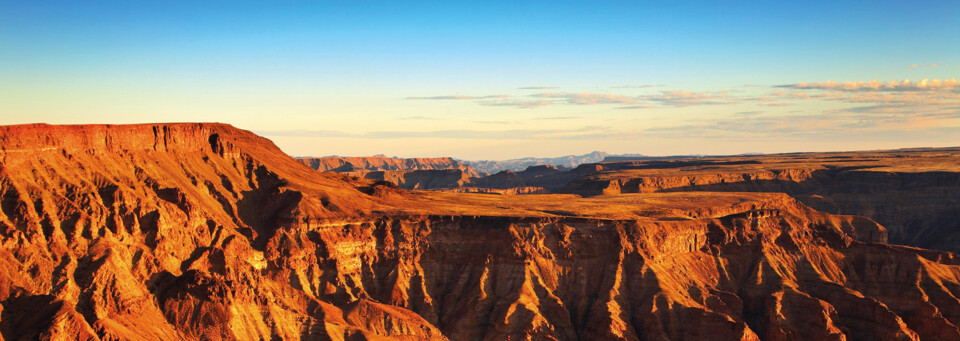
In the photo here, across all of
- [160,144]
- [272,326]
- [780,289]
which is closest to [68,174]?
[160,144]

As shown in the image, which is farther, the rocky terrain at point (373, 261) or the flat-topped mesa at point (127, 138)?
the flat-topped mesa at point (127, 138)

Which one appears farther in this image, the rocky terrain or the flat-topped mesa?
the flat-topped mesa

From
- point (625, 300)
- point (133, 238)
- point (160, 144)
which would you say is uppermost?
point (160, 144)

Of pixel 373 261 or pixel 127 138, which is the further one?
pixel 373 261

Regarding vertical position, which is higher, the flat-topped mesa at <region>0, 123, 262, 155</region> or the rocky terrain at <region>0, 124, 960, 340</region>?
the flat-topped mesa at <region>0, 123, 262, 155</region>

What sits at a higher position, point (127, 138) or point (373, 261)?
point (127, 138)

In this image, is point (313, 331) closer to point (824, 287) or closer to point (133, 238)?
point (133, 238)

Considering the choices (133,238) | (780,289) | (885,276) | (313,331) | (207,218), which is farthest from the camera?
(885,276)

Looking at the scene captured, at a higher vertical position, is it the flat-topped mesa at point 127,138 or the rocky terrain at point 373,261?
the flat-topped mesa at point 127,138
